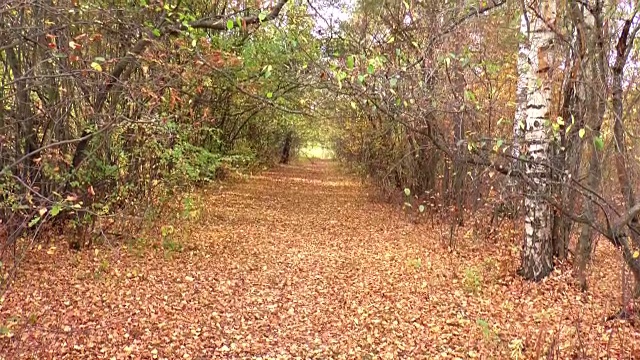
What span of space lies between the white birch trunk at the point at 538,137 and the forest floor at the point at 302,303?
10.0 inches

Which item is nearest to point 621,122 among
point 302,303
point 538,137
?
point 538,137

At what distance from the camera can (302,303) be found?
578cm

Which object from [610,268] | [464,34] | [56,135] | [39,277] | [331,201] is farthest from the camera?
[331,201]

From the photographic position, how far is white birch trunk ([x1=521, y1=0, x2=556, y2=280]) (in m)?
5.89

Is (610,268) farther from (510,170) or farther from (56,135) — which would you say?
(56,135)

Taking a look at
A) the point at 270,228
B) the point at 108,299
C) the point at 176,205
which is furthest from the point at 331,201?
the point at 108,299

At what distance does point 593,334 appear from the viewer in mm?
4598

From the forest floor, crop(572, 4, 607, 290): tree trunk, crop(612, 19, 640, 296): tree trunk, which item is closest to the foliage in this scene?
the forest floor

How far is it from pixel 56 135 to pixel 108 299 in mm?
2681

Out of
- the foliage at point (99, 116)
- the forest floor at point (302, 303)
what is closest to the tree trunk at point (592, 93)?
the forest floor at point (302, 303)

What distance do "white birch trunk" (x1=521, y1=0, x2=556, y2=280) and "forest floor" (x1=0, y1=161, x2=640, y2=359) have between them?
254 mm

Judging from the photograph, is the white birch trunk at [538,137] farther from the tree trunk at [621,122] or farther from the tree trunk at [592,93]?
the tree trunk at [621,122]

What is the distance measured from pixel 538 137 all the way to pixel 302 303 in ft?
11.4

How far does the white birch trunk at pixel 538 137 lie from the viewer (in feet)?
19.3
